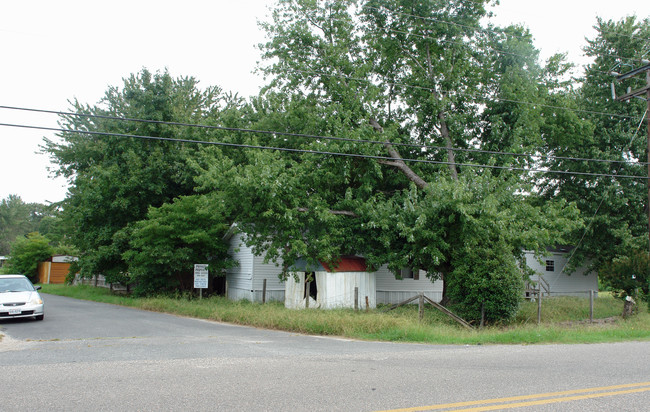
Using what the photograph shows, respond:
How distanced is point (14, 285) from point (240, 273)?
36.5 ft

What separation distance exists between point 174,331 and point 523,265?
531 inches

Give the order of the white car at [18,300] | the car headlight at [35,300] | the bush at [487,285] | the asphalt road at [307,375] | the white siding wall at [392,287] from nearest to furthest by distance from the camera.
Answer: the asphalt road at [307,375] → the white car at [18,300] → the car headlight at [35,300] → the bush at [487,285] → the white siding wall at [392,287]

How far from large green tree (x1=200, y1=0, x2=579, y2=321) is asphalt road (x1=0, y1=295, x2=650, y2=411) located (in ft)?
22.7

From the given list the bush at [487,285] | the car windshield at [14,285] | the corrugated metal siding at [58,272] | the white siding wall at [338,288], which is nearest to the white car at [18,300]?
the car windshield at [14,285]

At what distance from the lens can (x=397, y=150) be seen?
23172 millimetres

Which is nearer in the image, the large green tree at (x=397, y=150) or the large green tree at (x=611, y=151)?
the large green tree at (x=397, y=150)

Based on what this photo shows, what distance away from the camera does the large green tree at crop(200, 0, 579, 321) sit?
59.3 feet

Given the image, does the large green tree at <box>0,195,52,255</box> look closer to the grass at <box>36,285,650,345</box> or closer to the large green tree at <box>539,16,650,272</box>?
the grass at <box>36,285,650,345</box>

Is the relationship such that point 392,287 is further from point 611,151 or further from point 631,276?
point 611,151

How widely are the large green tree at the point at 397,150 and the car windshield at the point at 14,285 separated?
7270 millimetres

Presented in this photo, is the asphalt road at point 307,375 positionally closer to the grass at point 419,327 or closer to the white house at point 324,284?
the grass at point 419,327

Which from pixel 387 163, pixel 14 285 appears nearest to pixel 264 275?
pixel 387 163

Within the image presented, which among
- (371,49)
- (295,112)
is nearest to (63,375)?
(295,112)

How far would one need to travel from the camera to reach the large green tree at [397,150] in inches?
712
